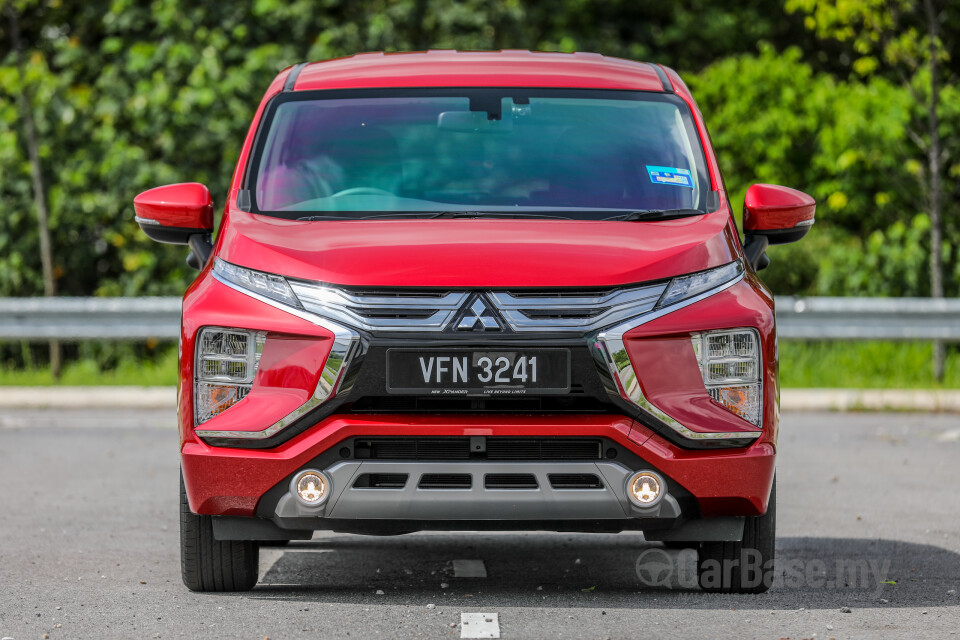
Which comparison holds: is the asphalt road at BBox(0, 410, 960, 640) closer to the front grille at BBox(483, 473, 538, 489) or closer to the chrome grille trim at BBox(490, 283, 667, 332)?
the front grille at BBox(483, 473, 538, 489)

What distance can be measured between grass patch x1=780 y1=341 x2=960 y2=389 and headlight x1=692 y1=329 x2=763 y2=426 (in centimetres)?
862

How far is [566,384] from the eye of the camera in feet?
15.6

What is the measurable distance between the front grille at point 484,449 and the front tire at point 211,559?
0.78 metres

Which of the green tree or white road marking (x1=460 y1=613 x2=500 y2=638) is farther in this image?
the green tree

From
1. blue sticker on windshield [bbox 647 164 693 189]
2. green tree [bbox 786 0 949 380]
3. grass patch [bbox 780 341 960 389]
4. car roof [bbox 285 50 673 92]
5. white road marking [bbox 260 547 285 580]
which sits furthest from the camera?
green tree [bbox 786 0 949 380]

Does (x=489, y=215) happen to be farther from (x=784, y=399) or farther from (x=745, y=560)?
(x=784, y=399)

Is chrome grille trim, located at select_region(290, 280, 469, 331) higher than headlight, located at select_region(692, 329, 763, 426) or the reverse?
higher

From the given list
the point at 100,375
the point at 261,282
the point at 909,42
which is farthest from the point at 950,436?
the point at 100,375

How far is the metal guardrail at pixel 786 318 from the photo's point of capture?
13125 millimetres

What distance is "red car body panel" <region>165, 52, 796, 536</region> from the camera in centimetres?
477

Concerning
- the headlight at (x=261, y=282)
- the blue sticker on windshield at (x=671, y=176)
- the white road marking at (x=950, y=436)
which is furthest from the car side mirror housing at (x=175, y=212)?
the white road marking at (x=950, y=436)

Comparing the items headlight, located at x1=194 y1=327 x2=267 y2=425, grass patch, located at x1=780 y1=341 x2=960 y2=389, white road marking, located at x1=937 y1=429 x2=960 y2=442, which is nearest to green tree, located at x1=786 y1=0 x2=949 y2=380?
grass patch, located at x1=780 y1=341 x2=960 y2=389

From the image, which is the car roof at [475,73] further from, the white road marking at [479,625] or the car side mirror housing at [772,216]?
the white road marking at [479,625]

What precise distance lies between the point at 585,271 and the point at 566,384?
36 cm
